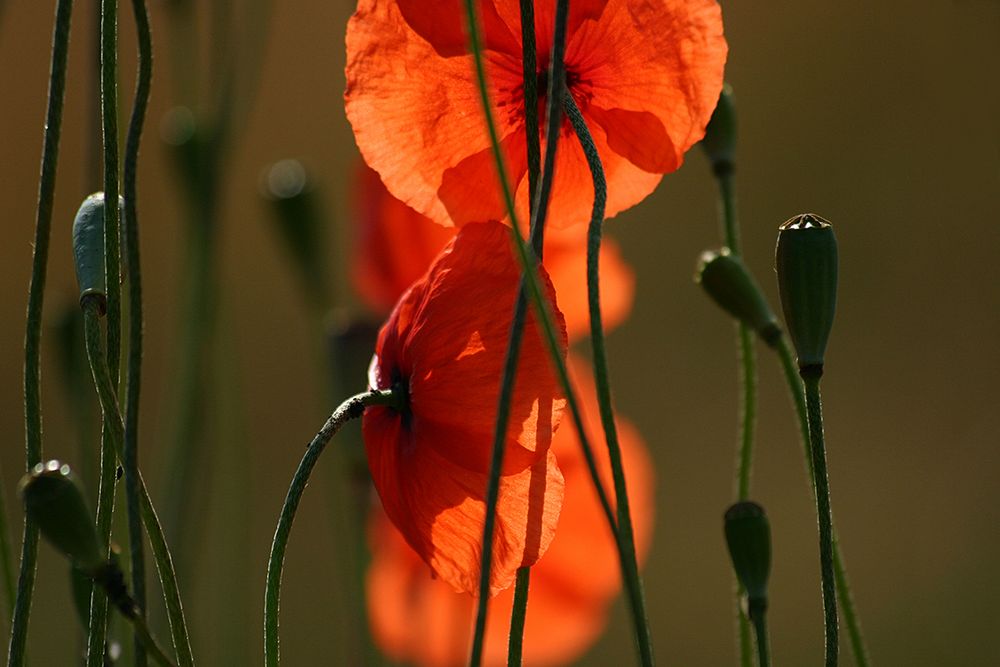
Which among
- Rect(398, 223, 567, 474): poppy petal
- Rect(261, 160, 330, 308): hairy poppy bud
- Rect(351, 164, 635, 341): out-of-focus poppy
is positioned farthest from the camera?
Rect(261, 160, 330, 308): hairy poppy bud

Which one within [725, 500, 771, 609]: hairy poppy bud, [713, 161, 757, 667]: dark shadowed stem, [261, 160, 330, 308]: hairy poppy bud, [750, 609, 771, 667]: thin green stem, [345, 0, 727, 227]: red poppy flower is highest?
[261, 160, 330, 308]: hairy poppy bud

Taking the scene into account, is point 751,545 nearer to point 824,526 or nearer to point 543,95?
point 824,526

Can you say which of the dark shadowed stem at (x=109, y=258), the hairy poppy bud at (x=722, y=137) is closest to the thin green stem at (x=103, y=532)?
the dark shadowed stem at (x=109, y=258)

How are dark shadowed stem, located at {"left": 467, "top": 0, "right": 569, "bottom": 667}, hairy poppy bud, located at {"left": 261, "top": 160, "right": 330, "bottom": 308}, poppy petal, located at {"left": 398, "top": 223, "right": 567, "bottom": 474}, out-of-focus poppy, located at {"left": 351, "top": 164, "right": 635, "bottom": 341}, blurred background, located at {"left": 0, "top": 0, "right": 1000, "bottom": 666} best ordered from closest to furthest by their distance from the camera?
dark shadowed stem, located at {"left": 467, "top": 0, "right": 569, "bottom": 667}, poppy petal, located at {"left": 398, "top": 223, "right": 567, "bottom": 474}, out-of-focus poppy, located at {"left": 351, "top": 164, "right": 635, "bottom": 341}, hairy poppy bud, located at {"left": 261, "top": 160, "right": 330, "bottom": 308}, blurred background, located at {"left": 0, "top": 0, "right": 1000, "bottom": 666}

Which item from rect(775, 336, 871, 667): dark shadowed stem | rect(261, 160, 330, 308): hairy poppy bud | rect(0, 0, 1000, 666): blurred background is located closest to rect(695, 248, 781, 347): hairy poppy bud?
rect(775, 336, 871, 667): dark shadowed stem

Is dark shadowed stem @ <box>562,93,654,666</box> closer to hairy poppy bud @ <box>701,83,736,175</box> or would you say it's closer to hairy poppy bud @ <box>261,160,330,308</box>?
hairy poppy bud @ <box>701,83,736,175</box>

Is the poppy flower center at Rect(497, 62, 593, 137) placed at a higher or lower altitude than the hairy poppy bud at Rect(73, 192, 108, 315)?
higher
